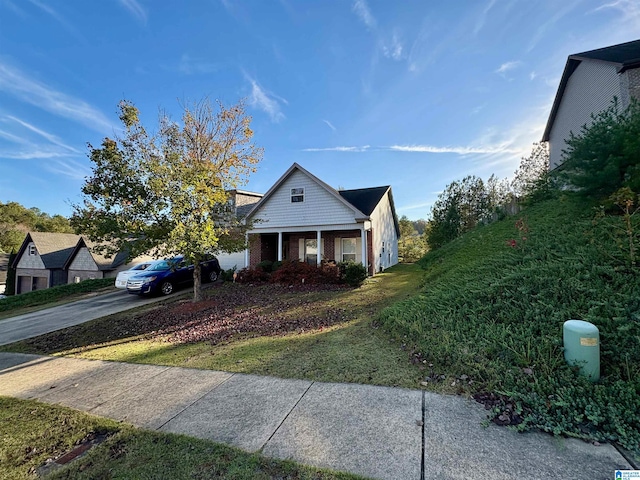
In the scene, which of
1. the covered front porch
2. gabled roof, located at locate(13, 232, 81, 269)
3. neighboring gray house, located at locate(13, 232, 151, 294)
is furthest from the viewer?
gabled roof, located at locate(13, 232, 81, 269)

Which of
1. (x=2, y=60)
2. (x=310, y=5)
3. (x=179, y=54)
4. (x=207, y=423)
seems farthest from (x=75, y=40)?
(x=207, y=423)

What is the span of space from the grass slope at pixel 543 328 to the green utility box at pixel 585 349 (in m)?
0.11

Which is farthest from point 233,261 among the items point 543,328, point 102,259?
point 543,328

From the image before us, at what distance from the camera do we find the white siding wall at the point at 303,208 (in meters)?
14.4

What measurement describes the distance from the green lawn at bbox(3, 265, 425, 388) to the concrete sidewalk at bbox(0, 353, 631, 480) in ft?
1.37

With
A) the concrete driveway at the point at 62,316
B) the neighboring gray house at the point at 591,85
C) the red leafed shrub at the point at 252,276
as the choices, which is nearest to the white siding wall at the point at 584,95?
the neighboring gray house at the point at 591,85

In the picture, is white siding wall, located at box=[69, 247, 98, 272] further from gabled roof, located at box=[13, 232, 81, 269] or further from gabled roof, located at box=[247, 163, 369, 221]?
gabled roof, located at box=[247, 163, 369, 221]

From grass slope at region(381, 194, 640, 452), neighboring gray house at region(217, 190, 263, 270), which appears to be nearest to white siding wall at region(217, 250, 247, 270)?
neighboring gray house at region(217, 190, 263, 270)

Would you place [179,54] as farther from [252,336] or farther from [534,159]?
[534,159]

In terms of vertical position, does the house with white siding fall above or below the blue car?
above

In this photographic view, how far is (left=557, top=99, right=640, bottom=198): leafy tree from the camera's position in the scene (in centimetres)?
622

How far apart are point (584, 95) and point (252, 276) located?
714 inches

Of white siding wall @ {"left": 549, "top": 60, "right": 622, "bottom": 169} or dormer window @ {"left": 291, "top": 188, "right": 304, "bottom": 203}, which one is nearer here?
white siding wall @ {"left": 549, "top": 60, "right": 622, "bottom": 169}

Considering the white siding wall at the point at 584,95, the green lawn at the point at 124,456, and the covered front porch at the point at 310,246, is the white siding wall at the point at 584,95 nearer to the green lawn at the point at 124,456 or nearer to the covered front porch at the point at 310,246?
the covered front porch at the point at 310,246
